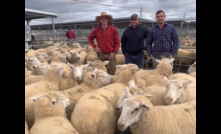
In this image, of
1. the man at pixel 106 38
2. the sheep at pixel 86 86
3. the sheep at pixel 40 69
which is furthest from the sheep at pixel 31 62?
the sheep at pixel 86 86

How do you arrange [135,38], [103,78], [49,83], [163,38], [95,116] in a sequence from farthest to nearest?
[135,38] < [163,38] < [103,78] < [49,83] < [95,116]

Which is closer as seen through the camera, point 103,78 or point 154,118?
point 154,118

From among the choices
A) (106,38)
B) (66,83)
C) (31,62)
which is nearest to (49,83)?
(66,83)

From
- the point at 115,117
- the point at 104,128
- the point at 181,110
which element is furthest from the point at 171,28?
the point at 104,128

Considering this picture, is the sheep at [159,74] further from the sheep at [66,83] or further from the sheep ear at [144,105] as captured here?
the sheep ear at [144,105]

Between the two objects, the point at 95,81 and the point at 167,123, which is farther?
the point at 95,81

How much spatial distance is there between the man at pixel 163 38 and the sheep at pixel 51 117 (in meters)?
2.70

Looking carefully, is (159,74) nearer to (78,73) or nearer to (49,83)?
(78,73)

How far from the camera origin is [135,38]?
188 inches

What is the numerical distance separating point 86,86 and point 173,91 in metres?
1.72
